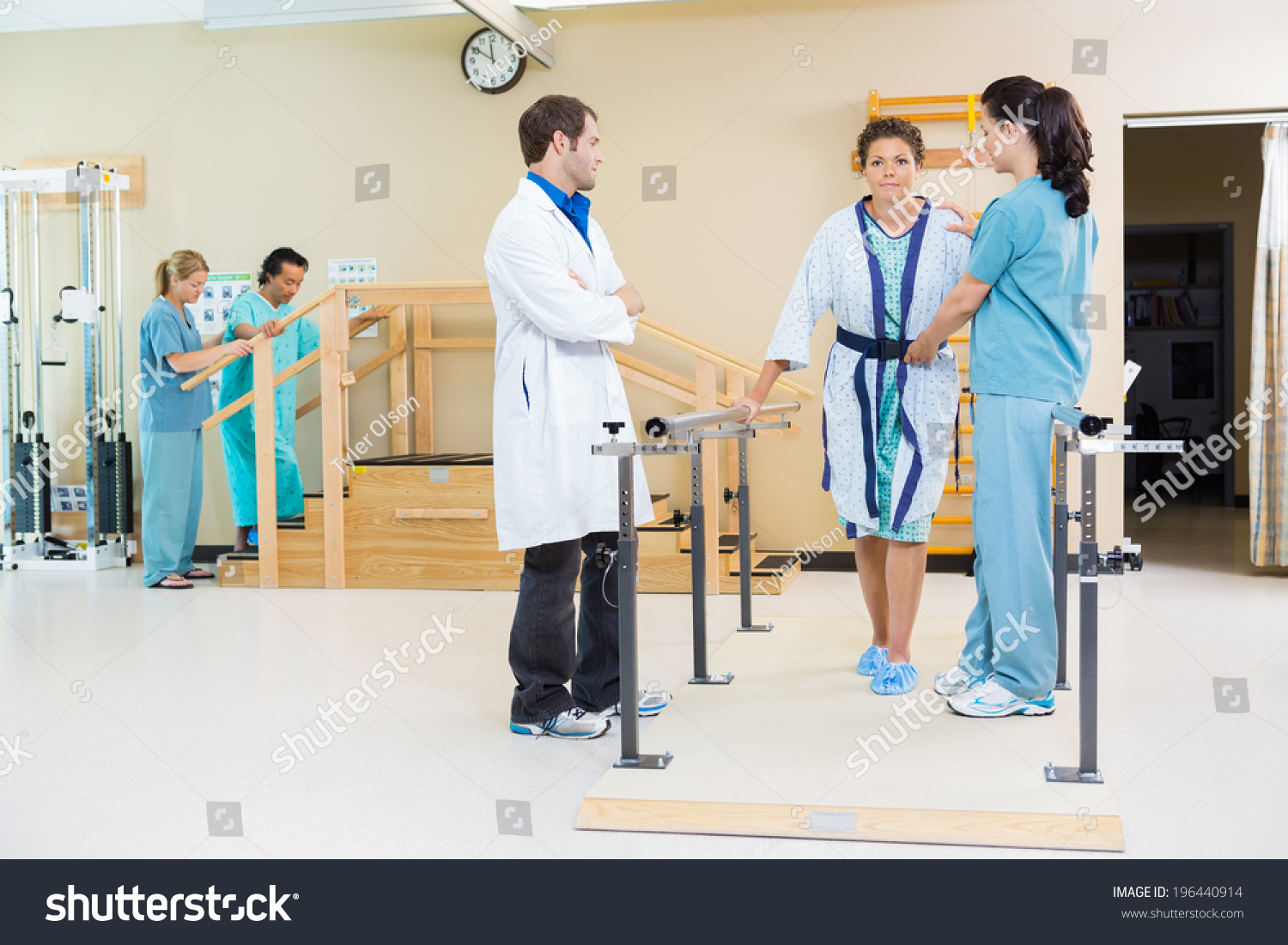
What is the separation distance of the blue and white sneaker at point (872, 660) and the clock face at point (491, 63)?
143 inches


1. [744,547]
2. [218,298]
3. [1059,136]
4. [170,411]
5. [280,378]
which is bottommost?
[744,547]

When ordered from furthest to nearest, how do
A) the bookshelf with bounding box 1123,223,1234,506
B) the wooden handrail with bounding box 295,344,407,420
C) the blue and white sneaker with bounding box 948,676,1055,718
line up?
1. the bookshelf with bounding box 1123,223,1234,506
2. the wooden handrail with bounding box 295,344,407,420
3. the blue and white sneaker with bounding box 948,676,1055,718

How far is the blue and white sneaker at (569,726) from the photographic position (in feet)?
8.38

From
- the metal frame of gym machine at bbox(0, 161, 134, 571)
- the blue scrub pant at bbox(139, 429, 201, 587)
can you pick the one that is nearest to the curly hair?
the blue scrub pant at bbox(139, 429, 201, 587)

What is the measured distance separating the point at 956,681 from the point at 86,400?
4.74 meters

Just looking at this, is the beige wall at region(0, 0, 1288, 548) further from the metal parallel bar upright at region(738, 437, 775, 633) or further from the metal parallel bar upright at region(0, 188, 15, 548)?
the metal parallel bar upright at region(738, 437, 775, 633)

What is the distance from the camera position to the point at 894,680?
2.67 meters

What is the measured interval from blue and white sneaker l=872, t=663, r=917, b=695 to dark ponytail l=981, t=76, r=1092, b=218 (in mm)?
1148

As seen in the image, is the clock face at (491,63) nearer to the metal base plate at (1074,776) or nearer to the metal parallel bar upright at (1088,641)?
the metal parallel bar upright at (1088,641)

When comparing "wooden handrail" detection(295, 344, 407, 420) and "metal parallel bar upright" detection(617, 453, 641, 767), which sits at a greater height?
"wooden handrail" detection(295, 344, 407, 420)

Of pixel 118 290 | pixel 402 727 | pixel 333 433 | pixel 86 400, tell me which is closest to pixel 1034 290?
pixel 402 727

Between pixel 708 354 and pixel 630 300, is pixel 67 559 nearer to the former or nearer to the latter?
pixel 708 354

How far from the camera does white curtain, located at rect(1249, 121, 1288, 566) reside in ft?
15.3
